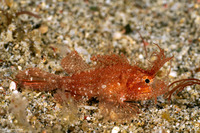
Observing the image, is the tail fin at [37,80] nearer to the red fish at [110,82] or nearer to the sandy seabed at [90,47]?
the red fish at [110,82]

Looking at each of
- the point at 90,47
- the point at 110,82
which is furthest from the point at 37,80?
the point at 90,47

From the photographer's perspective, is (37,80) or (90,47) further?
(90,47)

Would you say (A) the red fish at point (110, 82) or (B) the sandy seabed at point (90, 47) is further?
(A) the red fish at point (110, 82)

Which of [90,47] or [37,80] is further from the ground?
[90,47]

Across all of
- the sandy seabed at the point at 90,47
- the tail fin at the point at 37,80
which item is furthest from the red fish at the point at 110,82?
the sandy seabed at the point at 90,47

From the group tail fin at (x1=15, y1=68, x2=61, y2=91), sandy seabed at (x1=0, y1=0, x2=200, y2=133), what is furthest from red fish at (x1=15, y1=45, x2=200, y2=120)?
sandy seabed at (x1=0, y1=0, x2=200, y2=133)

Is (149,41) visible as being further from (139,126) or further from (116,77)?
(139,126)

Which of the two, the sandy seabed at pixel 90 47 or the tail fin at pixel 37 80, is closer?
the sandy seabed at pixel 90 47

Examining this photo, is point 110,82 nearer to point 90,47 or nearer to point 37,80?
point 37,80

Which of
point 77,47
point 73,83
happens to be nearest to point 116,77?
point 73,83
